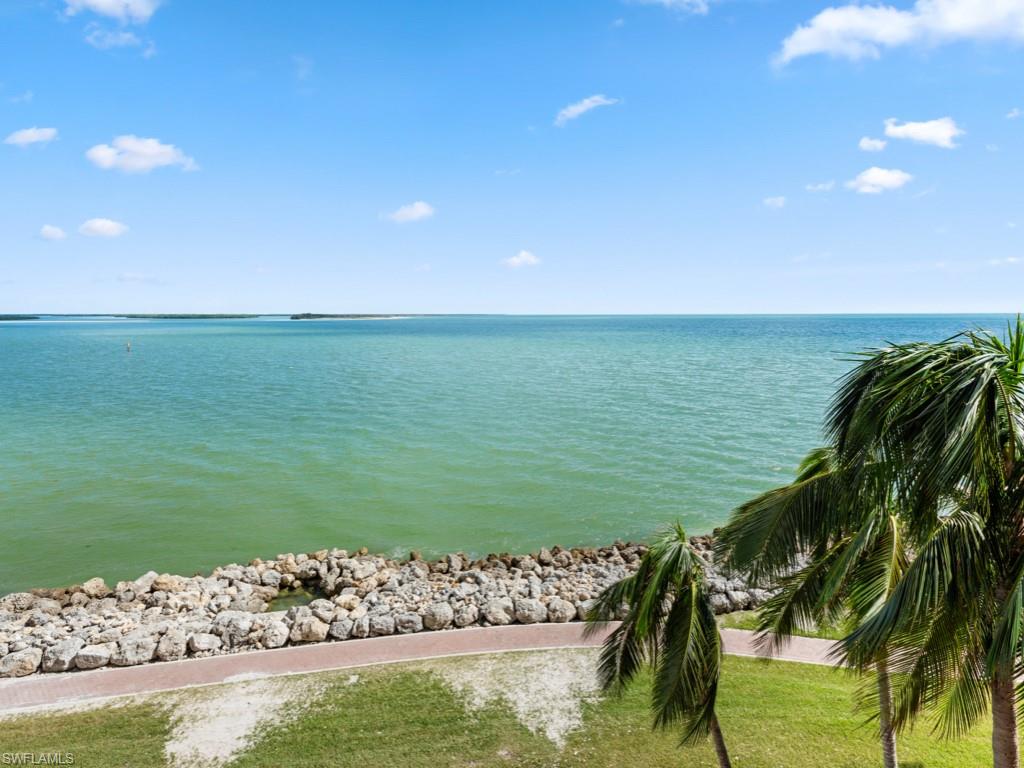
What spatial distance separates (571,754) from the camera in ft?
34.0

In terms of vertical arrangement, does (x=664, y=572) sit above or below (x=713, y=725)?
above

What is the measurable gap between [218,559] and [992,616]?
2188cm

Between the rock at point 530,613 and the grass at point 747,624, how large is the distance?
4.28 m

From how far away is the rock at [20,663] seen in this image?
1301cm

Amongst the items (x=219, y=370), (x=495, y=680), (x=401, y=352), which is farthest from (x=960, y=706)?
(x=401, y=352)

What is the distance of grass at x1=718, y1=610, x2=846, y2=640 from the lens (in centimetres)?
1418

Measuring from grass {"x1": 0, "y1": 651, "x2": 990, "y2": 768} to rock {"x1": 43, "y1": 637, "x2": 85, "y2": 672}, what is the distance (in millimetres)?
1906

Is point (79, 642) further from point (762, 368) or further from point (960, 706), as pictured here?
point (762, 368)

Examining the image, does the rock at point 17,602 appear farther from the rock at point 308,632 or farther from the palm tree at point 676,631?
the palm tree at point 676,631

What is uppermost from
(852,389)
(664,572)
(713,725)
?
(852,389)

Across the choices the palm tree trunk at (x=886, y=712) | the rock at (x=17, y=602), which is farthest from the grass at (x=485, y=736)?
the rock at (x=17, y=602)

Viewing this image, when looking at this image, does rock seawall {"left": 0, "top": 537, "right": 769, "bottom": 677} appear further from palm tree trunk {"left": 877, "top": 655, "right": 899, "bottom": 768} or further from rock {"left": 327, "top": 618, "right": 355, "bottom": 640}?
palm tree trunk {"left": 877, "top": 655, "right": 899, "bottom": 768}

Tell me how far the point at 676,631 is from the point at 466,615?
843cm

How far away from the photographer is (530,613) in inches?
593
